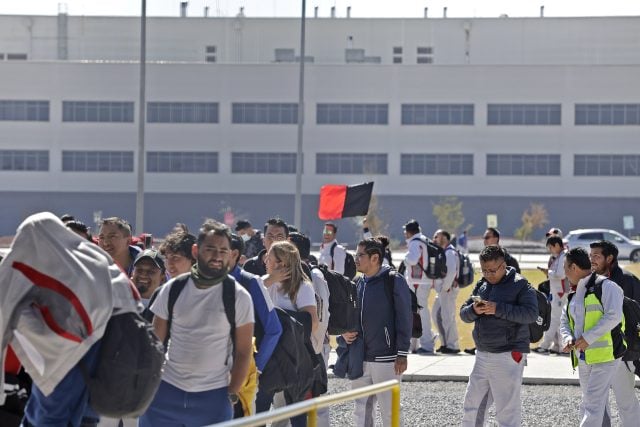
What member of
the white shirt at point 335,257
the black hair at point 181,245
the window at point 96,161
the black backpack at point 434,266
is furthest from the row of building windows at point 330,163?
the black hair at point 181,245

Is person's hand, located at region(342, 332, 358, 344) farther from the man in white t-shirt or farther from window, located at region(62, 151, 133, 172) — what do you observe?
window, located at region(62, 151, 133, 172)

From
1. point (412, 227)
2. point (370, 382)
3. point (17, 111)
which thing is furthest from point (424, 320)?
point (17, 111)

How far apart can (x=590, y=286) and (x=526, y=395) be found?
14.5ft

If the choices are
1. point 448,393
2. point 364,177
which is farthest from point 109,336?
point 364,177

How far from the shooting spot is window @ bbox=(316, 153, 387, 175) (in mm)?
79875

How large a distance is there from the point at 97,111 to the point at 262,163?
424 inches

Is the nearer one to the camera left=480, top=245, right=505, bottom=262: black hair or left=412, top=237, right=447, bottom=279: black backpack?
left=480, top=245, right=505, bottom=262: black hair

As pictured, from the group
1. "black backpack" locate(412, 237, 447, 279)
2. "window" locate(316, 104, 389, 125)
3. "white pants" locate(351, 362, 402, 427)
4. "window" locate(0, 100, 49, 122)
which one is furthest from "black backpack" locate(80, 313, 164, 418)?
"window" locate(0, 100, 49, 122)

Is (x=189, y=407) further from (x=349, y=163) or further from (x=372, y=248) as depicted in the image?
(x=349, y=163)

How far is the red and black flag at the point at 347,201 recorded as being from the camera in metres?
22.2

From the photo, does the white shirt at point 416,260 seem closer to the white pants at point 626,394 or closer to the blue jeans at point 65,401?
the white pants at point 626,394

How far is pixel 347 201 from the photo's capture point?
73.1 ft

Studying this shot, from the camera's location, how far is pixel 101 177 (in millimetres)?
81125

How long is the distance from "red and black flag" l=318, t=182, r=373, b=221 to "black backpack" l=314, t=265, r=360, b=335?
11889 millimetres
